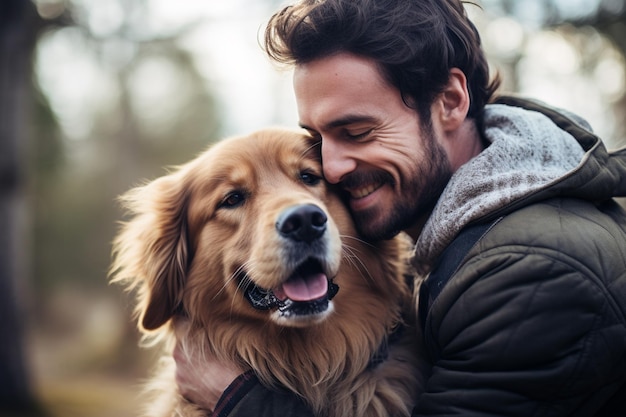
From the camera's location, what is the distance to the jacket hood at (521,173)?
225 cm

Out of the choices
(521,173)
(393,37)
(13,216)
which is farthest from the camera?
(13,216)

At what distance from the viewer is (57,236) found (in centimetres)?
1895

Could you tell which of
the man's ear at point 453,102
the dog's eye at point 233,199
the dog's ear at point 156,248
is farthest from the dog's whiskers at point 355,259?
the dog's ear at point 156,248

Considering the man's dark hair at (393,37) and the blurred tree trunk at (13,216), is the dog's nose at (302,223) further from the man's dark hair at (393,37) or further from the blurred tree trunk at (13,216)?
the blurred tree trunk at (13,216)

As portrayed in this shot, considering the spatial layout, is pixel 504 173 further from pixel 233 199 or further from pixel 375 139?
pixel 233 199

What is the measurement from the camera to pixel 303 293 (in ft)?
8.69

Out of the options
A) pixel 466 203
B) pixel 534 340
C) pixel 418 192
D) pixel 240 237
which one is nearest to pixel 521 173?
pixel 466 203

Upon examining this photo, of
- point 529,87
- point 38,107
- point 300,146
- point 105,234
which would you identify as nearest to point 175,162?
point 105,234

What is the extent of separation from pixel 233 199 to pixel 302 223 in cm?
57

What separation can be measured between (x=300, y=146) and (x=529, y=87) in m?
8.41

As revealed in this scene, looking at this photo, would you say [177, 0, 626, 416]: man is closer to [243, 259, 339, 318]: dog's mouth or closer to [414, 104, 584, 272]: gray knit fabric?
[414, 104, 584, 272]: gray knit fabric

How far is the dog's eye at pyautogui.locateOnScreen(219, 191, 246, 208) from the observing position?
3006 millimetres

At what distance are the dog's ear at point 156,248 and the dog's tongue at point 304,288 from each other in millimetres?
691

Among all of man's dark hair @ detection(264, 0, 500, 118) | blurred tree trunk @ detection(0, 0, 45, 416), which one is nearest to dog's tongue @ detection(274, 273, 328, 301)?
man's dark hair @ detection(264, 0, 500, 118)
